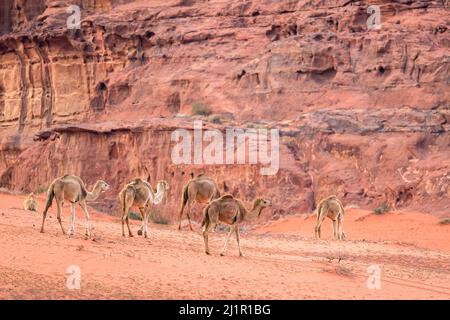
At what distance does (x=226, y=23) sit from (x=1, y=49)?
71.1 feet

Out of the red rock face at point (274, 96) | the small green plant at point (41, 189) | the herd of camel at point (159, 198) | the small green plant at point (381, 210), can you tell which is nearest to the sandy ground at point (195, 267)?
the herd of camel at point (159, 198)

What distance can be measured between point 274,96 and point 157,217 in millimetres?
8411

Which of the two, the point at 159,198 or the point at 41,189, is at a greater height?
the point at 41,189

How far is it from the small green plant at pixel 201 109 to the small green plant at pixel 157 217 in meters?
6.73

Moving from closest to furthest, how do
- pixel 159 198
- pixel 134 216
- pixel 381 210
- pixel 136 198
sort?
pixel 136 198
pixel 159 198
pixel 381 210
pixel 134 216

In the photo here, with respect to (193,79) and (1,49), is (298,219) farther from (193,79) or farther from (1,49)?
(1,49)

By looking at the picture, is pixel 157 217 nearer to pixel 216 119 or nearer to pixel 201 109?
pixel 216 119

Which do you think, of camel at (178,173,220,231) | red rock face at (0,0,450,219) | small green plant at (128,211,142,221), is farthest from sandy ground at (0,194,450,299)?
small green plant at (128,211,142,221)

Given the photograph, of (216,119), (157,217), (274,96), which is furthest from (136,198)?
(274,96)

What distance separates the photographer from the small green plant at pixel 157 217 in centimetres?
3338

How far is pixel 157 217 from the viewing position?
33938 mm

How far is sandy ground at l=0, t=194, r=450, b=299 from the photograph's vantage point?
526 inches

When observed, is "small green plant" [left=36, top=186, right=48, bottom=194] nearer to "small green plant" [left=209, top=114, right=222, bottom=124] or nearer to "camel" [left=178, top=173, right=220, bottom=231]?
"small green plant" [left=209, top=114, right=222, bottom=124]

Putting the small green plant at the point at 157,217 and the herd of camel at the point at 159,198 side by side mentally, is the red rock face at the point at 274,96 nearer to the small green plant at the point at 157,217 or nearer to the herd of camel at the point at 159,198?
the small green plant at the point at 157,217
